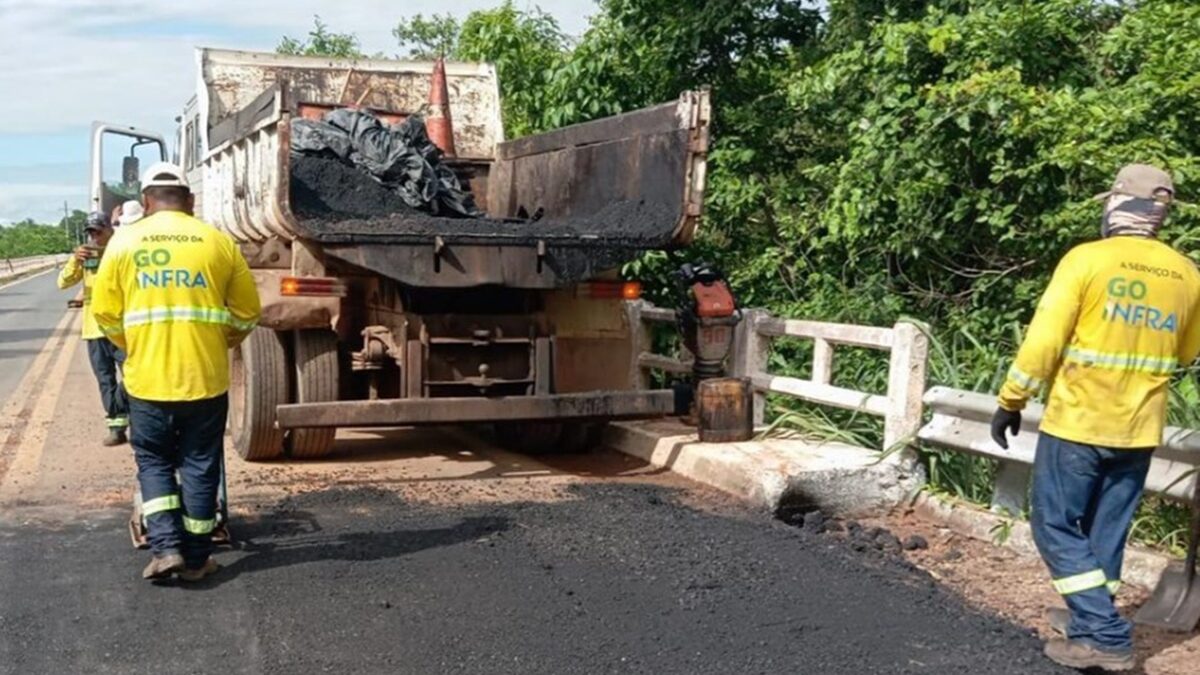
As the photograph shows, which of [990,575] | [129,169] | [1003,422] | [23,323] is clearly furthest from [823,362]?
[23,323]

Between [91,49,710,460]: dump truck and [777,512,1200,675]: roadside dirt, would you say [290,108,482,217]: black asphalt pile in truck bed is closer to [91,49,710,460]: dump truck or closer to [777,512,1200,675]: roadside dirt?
[91,49,710,460]: dump truck

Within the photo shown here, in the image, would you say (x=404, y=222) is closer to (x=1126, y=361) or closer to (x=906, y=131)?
(x=906, y=131)

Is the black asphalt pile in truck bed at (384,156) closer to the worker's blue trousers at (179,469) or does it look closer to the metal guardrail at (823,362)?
A: the metal guardrail at (823,362)

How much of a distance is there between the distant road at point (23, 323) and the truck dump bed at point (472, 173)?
389 cm

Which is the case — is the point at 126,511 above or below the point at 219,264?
below

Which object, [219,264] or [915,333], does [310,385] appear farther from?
[915,333]

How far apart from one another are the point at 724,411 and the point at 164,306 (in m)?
3.60

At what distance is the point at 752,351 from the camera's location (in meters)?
8.22

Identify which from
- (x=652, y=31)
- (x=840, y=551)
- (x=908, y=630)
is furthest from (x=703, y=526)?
(x=652, y=31)

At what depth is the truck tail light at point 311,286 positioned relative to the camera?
7012 millimetres

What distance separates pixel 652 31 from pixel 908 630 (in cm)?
723

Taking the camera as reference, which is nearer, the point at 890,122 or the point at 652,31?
the point at 890,122

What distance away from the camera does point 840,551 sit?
581cm

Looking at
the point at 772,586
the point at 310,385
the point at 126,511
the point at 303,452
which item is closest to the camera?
the point at 772,586
